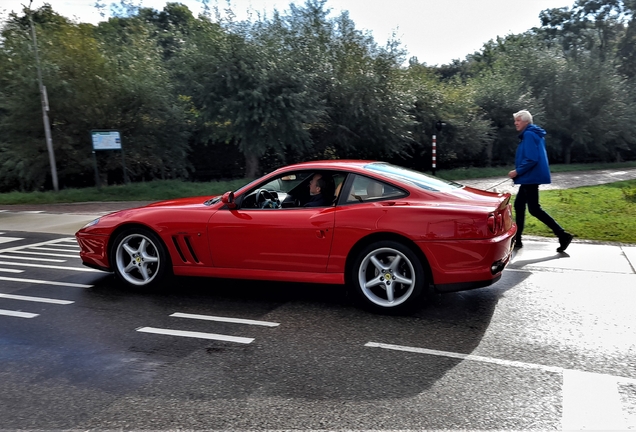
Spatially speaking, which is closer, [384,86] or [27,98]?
[27,98]

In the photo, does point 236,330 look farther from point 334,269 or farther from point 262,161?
point 262,161

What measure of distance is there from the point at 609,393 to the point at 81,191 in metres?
18.8

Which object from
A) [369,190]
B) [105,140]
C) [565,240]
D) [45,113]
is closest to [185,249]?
A: [369,190]

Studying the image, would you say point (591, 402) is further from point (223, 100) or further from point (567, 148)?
point (567, 148)

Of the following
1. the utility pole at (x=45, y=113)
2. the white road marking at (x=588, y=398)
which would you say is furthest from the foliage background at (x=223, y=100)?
the white road marking at (x=588, y=398)

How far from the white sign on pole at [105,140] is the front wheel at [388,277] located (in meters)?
15.5

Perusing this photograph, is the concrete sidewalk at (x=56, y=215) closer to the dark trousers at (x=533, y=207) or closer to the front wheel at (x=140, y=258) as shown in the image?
the front wheel at (x=140, y=258)

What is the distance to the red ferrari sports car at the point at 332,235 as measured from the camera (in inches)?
193

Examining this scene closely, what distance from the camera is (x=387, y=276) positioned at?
5.09 m

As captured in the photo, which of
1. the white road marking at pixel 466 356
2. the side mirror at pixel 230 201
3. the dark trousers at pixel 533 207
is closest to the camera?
the white road marking at pixel 466 356

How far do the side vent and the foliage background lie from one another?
14.6 meters

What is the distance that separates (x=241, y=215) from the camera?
18.5 ft

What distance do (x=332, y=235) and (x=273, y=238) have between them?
1.94ft

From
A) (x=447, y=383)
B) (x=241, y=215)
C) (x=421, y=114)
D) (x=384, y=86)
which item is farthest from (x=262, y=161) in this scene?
(x=447, y=383)
